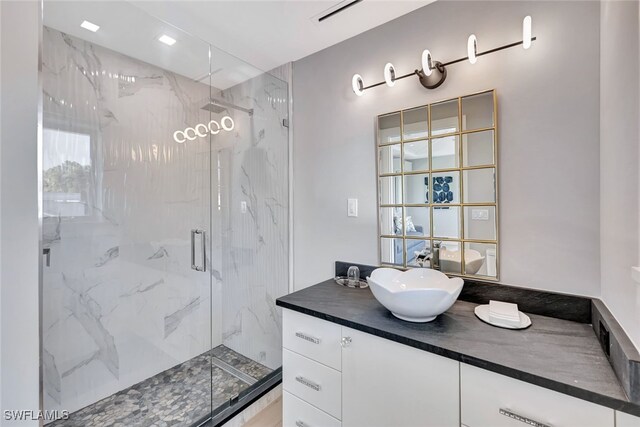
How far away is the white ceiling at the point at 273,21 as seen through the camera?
4.86 ft

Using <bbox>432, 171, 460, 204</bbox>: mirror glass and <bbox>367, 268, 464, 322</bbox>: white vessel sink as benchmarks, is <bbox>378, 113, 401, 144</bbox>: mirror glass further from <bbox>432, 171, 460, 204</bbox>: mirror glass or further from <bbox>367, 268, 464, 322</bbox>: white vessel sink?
<bbox>367, 268, 464, 322</bbox>: white vessel sink

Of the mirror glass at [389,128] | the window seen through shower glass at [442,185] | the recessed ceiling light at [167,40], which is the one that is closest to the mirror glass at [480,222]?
the window seen through shower glass at [442,185]

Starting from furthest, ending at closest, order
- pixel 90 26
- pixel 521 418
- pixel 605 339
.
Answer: pixel 90 26 → pixel 605 339 → pixel 521 418

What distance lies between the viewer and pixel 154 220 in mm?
2074

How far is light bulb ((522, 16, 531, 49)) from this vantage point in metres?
1.15

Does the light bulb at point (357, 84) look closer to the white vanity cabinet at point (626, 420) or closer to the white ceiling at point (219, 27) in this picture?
the white ceiling at point (219, 27)

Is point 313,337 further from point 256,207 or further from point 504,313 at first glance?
point 256,207

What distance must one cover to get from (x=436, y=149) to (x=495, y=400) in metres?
1.10

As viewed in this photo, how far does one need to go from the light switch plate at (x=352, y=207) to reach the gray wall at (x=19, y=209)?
1.48 metres

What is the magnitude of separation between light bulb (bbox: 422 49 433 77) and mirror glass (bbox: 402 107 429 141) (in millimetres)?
179

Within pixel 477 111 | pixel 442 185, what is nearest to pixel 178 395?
pixel 442 185

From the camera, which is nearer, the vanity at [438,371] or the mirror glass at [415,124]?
the vanity at [438,371]

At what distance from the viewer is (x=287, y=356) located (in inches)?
53.7

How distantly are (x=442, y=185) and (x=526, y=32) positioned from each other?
28.3 inches
